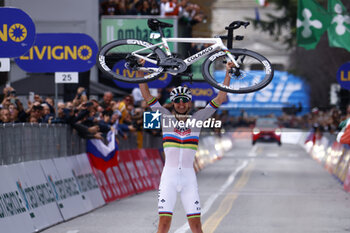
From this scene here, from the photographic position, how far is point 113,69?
37.8 ft

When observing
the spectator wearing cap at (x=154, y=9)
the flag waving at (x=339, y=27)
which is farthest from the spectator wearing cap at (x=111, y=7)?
the flag waving at (x=339, y=27)

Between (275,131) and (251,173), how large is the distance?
136 ft

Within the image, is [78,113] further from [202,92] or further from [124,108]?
[202,92]

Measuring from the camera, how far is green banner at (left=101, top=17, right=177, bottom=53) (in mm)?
26812

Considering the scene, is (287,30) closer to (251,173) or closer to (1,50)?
(251,173)

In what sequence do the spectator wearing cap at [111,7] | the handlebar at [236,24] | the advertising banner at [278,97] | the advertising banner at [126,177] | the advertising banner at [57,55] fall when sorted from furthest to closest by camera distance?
1. the advertising banner at [278,97]
2. the spectator wearing cap at [111,7]
3. the advertising banner at [126,177]
4. the advertising banner at [57,55]
5. the handlebar at [236,24]

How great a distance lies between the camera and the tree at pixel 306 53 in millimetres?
51156

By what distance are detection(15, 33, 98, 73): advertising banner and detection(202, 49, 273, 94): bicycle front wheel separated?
6952 mm

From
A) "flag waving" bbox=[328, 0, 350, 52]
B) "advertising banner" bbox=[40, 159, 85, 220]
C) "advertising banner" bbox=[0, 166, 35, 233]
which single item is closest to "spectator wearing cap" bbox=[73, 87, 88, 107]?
"advertising banner" bbox=[40, 159, 85, 220]

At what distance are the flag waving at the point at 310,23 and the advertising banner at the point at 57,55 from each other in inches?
477

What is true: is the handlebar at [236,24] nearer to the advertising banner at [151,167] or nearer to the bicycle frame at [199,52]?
the bicycle frame at [199,52]

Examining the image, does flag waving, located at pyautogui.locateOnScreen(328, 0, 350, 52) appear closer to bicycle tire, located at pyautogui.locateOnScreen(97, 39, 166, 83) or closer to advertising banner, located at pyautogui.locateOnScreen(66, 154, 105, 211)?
advertising banner, located at pyautogui.locateOnScreen(66, 154, 105, 211)

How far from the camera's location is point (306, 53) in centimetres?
6625

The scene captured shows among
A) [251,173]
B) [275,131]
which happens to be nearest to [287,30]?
[275,131]
